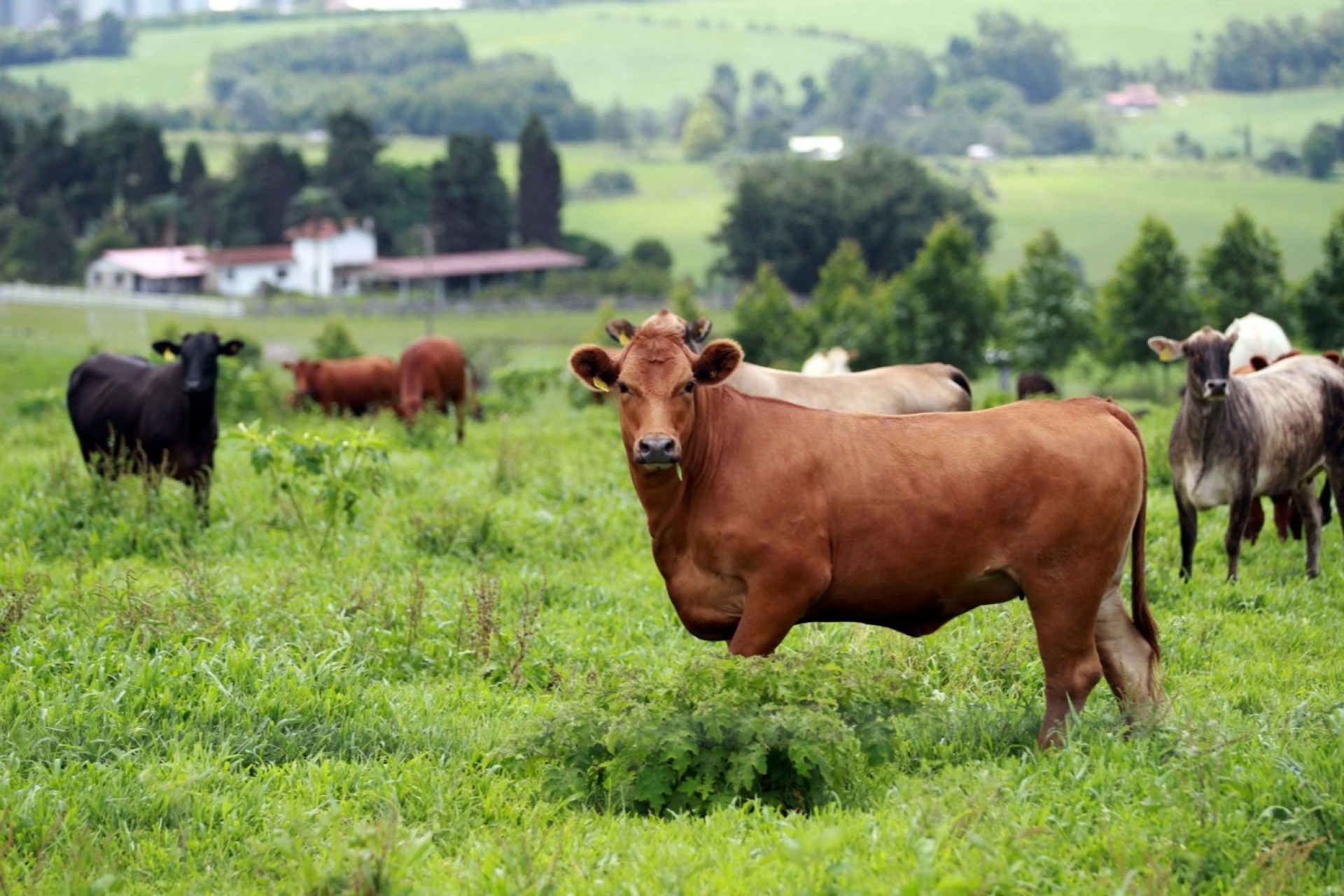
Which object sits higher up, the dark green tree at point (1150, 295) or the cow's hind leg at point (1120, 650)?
the cow's hind leg at point (1120, 650)

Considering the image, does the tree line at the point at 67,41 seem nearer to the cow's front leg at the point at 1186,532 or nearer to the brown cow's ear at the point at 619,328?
the brown cow's ear at the point at 619,328

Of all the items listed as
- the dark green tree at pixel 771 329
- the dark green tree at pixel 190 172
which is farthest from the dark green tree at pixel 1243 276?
the dark green tree at pixel 190 172

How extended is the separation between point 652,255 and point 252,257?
85.3ft

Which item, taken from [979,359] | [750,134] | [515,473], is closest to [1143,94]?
[750,134]

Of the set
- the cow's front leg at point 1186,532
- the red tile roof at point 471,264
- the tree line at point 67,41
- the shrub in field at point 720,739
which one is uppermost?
the tree line at point 67,41

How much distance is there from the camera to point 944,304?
188ft

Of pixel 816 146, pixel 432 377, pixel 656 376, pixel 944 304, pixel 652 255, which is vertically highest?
pixel 656 376

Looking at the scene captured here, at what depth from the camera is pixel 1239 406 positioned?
10.7 m

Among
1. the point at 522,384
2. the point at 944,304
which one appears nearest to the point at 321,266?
the point at 944,304

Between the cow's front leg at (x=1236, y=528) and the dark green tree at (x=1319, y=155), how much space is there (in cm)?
11912

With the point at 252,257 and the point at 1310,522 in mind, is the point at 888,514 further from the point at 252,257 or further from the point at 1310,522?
the point at 252,257

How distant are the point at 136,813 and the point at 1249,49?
18194 centimetres

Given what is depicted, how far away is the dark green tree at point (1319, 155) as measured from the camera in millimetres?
118625

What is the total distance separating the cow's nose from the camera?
21.1 ft
